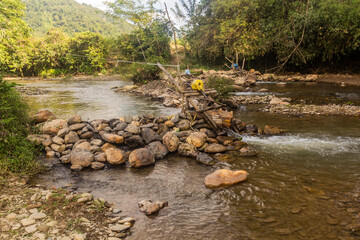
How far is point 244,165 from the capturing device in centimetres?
568

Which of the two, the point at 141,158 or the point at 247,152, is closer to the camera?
the point at 141,158

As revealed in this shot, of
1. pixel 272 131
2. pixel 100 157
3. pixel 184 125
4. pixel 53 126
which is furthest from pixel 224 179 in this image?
pixel 53 126

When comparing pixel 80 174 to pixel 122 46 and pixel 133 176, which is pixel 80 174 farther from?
pixel 122 46

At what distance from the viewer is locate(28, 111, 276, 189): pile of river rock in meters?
5.98

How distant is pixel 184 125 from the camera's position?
763cm

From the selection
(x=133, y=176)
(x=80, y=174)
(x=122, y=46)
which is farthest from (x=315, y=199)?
(x=122, y=46)

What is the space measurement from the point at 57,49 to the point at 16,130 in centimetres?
3411

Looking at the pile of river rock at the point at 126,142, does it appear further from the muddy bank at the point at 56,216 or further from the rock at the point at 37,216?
the rock at the point at 37,216

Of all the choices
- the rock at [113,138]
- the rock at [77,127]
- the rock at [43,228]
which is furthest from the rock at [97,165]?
the rock at [43,228]

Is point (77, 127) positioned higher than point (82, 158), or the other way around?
point (77, 127)

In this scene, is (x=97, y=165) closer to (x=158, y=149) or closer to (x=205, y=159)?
(x=158, y=149)

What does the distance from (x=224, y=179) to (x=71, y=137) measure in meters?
4.73

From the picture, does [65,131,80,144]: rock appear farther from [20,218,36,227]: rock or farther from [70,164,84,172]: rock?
[20,218,36,227]: rock

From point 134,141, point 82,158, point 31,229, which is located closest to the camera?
point 31,229
